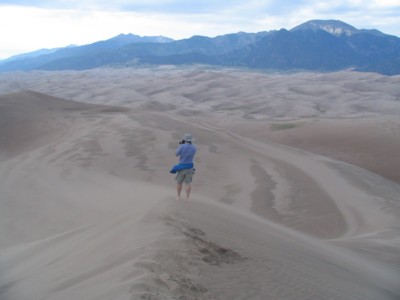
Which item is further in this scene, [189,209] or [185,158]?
[185,158]

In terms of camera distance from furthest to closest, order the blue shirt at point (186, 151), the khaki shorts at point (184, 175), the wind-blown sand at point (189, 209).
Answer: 1. the khaki shorts at point (184, 175)
2. the blue shirt at point (186, 151)
3. the wind-blown sand at point (189, 209)

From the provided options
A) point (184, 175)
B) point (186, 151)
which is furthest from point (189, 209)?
point (186, 151)

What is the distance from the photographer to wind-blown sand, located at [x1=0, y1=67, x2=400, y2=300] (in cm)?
546

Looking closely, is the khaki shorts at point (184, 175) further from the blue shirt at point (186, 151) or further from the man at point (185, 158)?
the blue shirt at point (186, 151)

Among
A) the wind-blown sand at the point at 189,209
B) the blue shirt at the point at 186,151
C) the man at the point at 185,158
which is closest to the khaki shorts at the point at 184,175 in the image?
the man at the point at 185,158

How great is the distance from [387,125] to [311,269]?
23.0 meters

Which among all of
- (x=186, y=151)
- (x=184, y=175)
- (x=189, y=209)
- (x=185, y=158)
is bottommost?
(x=189, y=209)

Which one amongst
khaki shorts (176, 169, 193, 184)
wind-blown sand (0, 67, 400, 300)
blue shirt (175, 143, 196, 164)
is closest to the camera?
wind-blown sand (0, 67, 400, 300)

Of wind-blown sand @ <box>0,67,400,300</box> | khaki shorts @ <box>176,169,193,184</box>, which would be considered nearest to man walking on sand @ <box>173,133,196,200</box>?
khaki shorts @ <box>176,169,193,184</box>

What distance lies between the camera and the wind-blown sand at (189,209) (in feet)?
17.9

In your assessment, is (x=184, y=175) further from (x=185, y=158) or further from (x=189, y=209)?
(x=189, y=209)

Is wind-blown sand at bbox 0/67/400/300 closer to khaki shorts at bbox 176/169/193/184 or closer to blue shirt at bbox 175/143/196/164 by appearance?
khaki shorts at bbox 176/169/193/184

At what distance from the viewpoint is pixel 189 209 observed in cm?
843

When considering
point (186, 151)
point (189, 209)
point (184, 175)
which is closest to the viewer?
point (189, 209)
